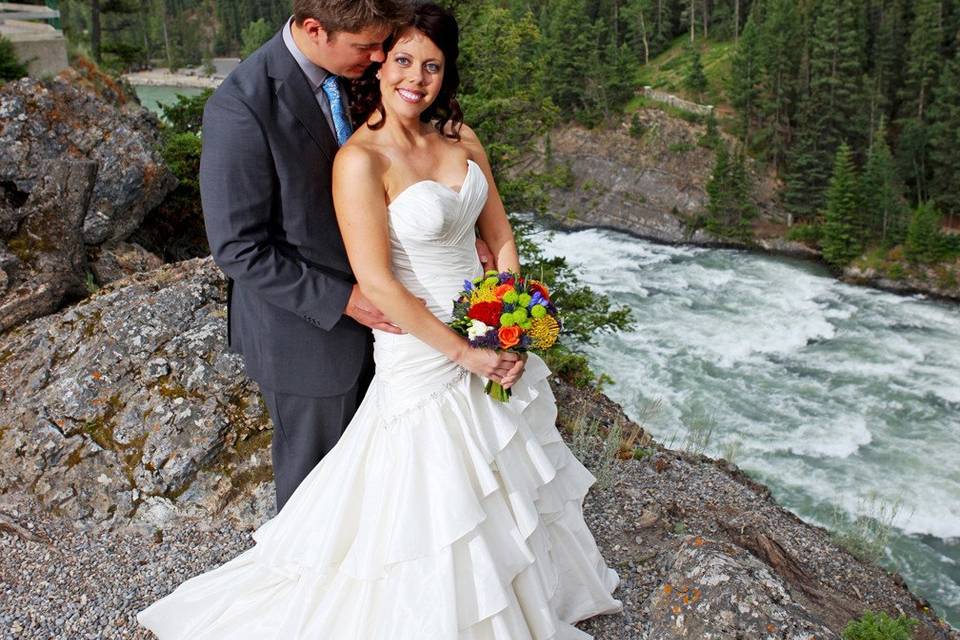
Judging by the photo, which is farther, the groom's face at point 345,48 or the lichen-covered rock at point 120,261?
the lichen-covered rock at point 120,261

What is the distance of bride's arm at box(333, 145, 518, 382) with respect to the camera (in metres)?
2.94

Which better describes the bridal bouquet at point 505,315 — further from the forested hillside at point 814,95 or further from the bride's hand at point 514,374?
the forested hillside at point 814,95

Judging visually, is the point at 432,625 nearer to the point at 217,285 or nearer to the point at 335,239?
the point at 335,239

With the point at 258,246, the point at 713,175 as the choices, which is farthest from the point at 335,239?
the point at 713,175

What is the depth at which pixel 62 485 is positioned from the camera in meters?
4.73

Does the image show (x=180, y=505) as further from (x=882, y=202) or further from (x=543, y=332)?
(x=882, y=202)

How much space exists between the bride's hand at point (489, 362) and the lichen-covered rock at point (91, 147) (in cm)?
549

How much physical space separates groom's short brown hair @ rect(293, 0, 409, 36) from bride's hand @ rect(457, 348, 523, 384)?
1.17m

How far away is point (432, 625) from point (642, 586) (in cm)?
160

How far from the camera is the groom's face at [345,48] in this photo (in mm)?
2848

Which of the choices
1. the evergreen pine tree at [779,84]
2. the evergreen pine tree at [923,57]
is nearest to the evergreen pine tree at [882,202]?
the evergreen pine tree at [923,57]

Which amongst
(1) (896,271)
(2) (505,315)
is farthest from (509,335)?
(1) (896,271)

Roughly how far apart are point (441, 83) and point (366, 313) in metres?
0.87

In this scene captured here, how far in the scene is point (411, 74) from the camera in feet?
9.61
